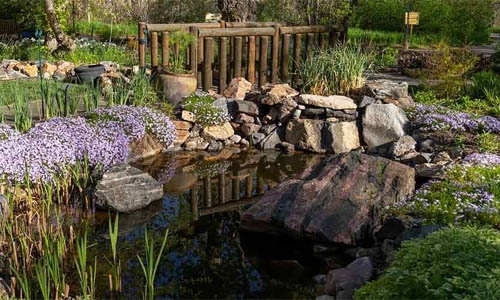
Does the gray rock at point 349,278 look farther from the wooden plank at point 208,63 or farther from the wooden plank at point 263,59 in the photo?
the wooden plank at point 263,59

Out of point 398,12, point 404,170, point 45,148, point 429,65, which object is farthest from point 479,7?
point 45,148

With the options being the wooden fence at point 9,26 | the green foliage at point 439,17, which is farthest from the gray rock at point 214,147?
the green foliage at point 439,17

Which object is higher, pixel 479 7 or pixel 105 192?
pixel 479 7

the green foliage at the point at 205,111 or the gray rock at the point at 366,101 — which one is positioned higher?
the gray rock at the point at 366,101

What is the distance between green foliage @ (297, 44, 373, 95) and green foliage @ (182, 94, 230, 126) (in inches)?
59.7

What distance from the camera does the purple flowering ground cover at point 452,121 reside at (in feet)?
26.0

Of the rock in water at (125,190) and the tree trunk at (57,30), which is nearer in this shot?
the rock in water at (125,190)

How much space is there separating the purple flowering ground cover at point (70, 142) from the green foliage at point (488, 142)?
3.97 metres

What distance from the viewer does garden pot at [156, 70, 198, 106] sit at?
29.5 ft

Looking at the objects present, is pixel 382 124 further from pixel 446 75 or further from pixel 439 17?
pixel 439 17

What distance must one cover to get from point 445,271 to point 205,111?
5.89m

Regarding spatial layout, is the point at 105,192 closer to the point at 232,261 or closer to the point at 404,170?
the point at 232,261

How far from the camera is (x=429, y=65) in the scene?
11328 millimetres

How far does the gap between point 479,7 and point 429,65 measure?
37.8ft
